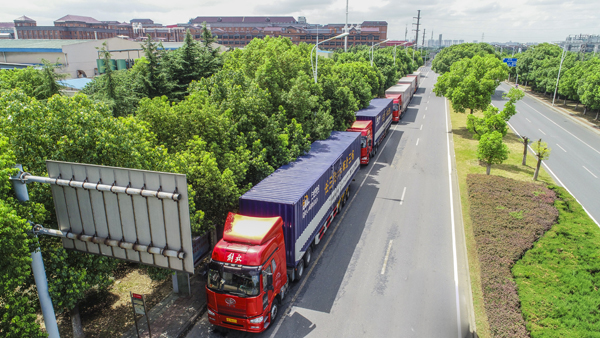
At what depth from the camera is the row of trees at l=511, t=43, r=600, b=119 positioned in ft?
156

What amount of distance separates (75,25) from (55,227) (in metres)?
146

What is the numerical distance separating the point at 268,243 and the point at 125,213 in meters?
5.21

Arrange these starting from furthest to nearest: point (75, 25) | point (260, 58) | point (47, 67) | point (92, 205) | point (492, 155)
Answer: point (75, 25) → point (260, 58) → point (492, 155) → point (47, 67) → point (92, 205)

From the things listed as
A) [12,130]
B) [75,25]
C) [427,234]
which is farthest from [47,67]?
[75,25]

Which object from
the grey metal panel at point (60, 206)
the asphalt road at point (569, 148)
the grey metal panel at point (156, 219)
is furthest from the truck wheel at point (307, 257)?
the asphalt road at point (569, 148)

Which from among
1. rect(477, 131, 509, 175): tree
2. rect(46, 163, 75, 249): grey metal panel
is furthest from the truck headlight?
rect(477, 131, 509, 175): tree

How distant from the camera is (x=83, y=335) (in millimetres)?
13328

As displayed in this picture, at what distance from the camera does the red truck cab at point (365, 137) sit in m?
31.1

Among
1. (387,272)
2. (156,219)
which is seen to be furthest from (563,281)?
(156,219)

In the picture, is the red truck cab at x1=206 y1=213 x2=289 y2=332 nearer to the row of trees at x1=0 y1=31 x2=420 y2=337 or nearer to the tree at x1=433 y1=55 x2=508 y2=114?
Result: the row of trees at x1=0 y1=31 x2=420 y2=337

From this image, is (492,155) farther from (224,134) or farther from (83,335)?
(83,335)

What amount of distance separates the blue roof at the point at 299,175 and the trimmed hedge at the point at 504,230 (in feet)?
28.0

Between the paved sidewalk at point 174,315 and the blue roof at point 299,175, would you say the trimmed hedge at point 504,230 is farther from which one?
the paved sidewalk at point 174,315

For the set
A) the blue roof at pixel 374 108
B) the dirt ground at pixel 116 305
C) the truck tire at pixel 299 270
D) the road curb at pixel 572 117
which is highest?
the blue roof at pixel 374 108
